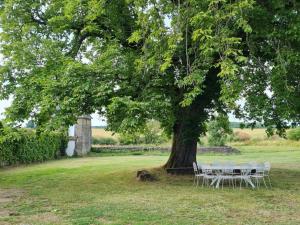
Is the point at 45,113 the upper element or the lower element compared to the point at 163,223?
upper

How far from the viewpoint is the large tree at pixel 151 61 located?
10961mm

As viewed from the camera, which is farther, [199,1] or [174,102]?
[174,102]

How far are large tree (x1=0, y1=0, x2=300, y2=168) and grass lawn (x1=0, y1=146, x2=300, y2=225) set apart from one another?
6.69 feet

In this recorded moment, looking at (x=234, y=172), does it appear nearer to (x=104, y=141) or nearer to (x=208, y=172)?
(x=208, y=172)

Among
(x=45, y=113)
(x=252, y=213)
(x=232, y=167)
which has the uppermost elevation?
(x=45, y=113)

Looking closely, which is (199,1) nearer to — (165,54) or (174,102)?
(165,54)

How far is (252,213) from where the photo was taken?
9.17 metres

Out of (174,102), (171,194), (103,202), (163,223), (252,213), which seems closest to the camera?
(163,223)

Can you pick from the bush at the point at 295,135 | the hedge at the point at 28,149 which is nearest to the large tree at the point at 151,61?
the hedge at the point at 28,149

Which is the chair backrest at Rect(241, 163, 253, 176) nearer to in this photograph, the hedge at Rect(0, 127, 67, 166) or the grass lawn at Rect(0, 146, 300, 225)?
the grass lawn at Rect(0, 146, 300, 225)

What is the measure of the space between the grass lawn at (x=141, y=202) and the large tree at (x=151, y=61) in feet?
6.69

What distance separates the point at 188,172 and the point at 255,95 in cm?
513

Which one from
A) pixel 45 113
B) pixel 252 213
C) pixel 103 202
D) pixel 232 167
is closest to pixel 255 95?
pixel 232 167

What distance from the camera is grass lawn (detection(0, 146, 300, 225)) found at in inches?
338
